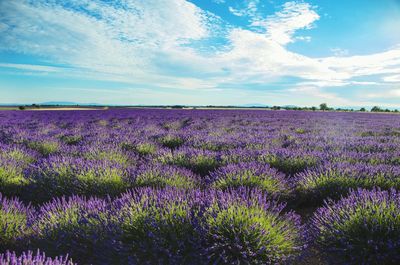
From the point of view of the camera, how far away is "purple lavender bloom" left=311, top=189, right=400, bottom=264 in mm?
2242

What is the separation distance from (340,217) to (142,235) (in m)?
1.69

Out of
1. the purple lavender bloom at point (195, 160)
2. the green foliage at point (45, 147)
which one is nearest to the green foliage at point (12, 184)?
the purple lavender bloom at point (195, 160)

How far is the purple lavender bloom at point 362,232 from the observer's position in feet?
7.36

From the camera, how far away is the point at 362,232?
7.87 ft

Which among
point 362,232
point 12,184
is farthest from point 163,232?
point 12,184

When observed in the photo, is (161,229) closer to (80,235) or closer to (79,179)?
(80,235)

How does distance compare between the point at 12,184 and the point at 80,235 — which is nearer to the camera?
the point at 80,235

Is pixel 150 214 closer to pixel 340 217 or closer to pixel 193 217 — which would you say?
pixel 193 217

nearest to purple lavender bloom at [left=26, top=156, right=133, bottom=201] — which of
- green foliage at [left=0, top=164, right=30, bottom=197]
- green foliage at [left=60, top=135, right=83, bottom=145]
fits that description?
green foliage at [left=0, top=164, right=30, bottom=197]

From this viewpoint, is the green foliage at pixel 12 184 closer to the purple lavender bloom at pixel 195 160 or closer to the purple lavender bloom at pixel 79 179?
the purple lavender bloom at pixel 79 179

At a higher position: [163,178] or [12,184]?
[163,178]

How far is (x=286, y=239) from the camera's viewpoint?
7.64ft

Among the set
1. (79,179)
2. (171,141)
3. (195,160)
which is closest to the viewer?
(79,179)

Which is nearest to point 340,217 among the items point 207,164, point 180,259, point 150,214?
point 180,259
